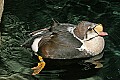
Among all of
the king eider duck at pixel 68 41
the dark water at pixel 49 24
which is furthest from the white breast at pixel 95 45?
the dark water at pixel 49 24

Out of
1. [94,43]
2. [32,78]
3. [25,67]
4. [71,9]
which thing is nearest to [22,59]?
[25,67]

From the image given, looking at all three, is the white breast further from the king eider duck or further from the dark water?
the dark water

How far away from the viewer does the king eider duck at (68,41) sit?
7547 mm

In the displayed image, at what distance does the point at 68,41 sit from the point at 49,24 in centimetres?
143

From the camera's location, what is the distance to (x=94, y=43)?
7918 millimetres

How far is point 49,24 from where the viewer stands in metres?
8.88

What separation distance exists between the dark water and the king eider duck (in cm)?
Answer: 16

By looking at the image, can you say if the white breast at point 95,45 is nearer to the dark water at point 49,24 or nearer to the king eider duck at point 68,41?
the king eider duck at point 68,41

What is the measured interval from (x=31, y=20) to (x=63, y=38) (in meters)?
1.70

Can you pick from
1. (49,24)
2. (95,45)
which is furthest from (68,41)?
(49,24)

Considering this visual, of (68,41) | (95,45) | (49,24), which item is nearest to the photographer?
(68,41)

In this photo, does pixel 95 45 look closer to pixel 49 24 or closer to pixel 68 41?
pixel 68 41

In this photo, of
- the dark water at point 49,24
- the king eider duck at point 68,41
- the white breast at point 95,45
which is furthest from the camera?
the white breast at point 95,45

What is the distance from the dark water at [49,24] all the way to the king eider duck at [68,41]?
0.51 feet
